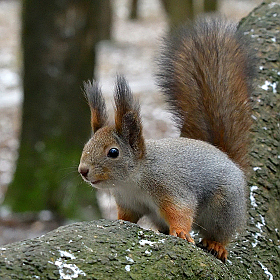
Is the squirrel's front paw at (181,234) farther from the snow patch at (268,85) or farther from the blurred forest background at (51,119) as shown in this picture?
the blurred forest background at (51,119)

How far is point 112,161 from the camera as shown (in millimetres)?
2084

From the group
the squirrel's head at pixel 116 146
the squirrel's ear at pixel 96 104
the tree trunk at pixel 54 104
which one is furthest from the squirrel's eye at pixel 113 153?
the tree trunk at pixel 54 104

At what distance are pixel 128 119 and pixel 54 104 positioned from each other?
321 centimetres

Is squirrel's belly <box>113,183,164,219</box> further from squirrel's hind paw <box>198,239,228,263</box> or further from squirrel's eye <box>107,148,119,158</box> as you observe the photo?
squirrel's hind paw <box>198,239,228,263</box>

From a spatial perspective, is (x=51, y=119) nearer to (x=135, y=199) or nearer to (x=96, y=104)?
(x=96, y=104)

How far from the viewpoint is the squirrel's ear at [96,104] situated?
2.18 meters

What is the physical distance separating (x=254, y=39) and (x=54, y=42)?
2.58 meters

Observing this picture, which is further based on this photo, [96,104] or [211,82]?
[211,82]

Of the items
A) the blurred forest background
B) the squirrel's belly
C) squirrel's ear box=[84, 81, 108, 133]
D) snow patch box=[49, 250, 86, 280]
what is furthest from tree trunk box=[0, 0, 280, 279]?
the blurred forest background

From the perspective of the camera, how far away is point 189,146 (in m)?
2.27

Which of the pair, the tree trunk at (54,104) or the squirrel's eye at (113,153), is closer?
the squirrel's eye at (113,153)

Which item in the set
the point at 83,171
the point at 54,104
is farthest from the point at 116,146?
the point at 54,104

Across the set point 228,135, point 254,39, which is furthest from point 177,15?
point 228,135

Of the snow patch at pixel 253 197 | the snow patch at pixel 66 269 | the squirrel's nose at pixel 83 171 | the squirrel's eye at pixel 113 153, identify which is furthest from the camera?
the snow patch at pixel 253 197
